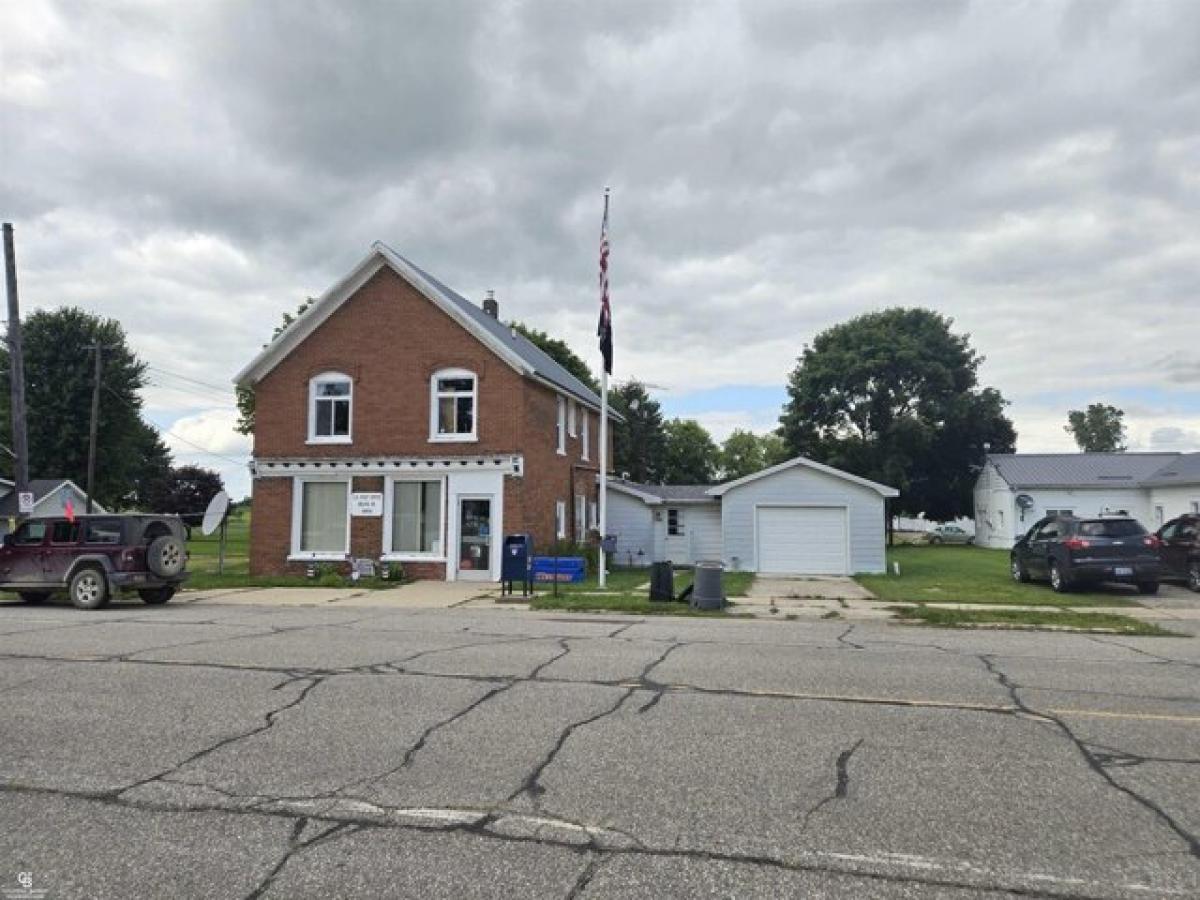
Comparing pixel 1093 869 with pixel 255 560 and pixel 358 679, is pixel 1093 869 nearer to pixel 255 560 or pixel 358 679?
pixel 358 679

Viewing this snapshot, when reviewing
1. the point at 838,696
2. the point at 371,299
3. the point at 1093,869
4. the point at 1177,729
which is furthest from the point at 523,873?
the point at 371,299

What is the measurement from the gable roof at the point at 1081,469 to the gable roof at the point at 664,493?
2129 cm

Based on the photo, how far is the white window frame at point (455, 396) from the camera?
2256cm

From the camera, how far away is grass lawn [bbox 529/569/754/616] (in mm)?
15500

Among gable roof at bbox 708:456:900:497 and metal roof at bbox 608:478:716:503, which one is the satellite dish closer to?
metal roof at bbox 608:478:716:503

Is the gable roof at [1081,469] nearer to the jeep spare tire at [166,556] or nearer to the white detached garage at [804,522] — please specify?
the white detached garage at [804,522]

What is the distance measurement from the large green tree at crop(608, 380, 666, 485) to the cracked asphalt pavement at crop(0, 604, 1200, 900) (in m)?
51.5

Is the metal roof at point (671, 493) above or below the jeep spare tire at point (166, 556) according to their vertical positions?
above

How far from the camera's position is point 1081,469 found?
4322 centimetres

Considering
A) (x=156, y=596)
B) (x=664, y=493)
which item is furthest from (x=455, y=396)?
(x=664, y=493)

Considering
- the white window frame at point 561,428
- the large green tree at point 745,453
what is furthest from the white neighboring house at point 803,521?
the large green tree at point 745,453

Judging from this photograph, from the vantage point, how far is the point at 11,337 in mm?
22859

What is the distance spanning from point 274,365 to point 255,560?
18.4ft

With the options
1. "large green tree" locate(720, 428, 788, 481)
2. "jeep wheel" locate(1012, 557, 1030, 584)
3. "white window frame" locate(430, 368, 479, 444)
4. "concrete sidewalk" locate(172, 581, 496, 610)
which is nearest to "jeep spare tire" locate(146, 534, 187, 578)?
"concrete sidewalk" locate(172, 581, 496, 610)
